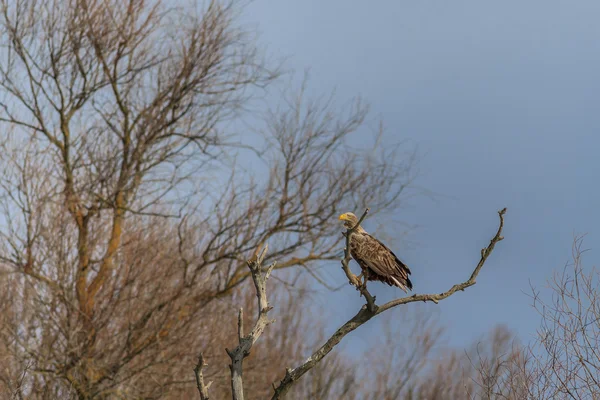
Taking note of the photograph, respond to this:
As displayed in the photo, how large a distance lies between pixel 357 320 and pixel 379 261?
0.68 meters

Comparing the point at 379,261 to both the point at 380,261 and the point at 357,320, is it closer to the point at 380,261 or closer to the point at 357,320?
the point at 380,261

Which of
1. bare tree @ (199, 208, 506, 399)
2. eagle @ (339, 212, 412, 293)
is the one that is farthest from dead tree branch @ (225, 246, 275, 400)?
eagle @ (339, 212, 412, 293)

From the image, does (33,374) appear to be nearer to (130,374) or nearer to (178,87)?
(130,374)

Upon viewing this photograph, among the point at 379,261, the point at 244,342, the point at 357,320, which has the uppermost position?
the point at 379,261

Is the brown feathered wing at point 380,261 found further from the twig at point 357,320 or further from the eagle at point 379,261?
the twig at point 357,320

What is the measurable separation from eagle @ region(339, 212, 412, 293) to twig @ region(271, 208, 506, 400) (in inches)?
22.9

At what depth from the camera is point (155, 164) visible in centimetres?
1203

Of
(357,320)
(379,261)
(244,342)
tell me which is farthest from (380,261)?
(244,342)

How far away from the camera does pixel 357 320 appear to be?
5043 mm

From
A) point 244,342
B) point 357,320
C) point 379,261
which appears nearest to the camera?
point 244,342

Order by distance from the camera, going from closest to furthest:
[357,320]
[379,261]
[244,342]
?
[244,342] → [357,320] → [379,261]

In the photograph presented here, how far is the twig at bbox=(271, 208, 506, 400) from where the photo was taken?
4.90 m

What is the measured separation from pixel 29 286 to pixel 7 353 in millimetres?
1078

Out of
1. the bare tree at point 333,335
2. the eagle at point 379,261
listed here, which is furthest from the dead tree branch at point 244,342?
the eagle at point 379,261
